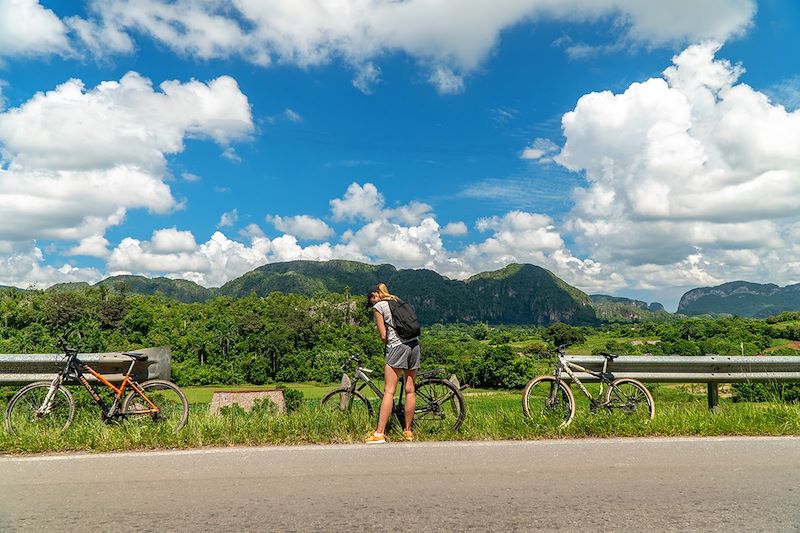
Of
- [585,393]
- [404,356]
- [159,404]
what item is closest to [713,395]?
[585,393]

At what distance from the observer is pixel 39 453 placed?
5.89 meters

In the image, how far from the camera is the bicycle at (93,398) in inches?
255

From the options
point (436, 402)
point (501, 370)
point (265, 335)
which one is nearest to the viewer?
point (436, 402)

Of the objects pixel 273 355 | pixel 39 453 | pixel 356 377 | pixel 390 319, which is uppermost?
Result: pixel 390 319

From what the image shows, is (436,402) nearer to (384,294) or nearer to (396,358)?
(396,358)

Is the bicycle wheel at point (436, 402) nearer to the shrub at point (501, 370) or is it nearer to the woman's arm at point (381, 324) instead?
the woman's arm at point (381, 324)

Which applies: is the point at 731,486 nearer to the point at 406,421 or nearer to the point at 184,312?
the point at 406,421

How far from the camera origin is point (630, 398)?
286 inches

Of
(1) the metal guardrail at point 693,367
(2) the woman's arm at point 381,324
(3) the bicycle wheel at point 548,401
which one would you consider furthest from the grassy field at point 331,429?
(2) the woman's arm at point 381,324

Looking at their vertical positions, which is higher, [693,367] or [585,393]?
[693,367]

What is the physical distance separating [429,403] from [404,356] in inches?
31.3

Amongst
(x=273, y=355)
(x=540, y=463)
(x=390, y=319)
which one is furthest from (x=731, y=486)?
(x=273, y=355)

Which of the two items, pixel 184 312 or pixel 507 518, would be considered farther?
pixel 184 312

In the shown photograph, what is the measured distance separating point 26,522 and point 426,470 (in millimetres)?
2927
